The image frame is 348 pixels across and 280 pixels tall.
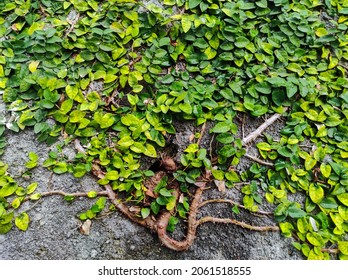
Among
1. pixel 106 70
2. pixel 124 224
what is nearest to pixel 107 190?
pixel 124 224

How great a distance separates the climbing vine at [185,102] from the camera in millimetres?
1689

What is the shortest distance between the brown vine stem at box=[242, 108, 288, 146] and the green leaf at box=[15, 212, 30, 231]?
1140 mm

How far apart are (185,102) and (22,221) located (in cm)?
99

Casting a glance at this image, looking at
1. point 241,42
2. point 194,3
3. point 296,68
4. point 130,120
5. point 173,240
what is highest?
point 194,3

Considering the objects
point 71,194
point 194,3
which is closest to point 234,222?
point 71,194

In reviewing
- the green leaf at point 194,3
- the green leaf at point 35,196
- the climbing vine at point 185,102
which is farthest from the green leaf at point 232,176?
the green leaf at point 194,3

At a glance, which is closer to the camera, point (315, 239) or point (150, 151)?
point (315, 239)

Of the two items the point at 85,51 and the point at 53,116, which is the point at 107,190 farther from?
the point at 85,51

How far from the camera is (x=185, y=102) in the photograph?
71.2 inches

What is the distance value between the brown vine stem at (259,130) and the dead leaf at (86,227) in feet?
2.90

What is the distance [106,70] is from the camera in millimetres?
1953

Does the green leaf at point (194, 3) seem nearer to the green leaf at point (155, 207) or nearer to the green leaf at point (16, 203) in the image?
the green leaf at point (155, 207)

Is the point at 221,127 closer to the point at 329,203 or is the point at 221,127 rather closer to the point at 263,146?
the point at 263,146

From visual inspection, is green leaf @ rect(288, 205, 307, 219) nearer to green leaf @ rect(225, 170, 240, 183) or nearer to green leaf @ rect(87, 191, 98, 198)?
green leaf @ rect(225, 170, 240, 183)
